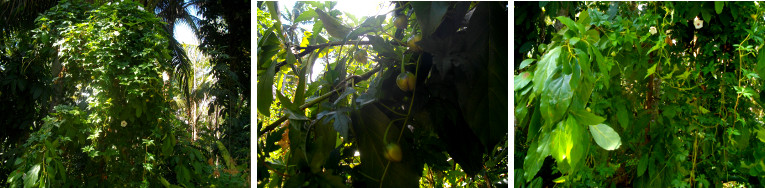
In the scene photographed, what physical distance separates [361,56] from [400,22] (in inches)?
3.7

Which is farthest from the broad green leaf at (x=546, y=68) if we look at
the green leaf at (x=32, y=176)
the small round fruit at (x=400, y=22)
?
the green leaf at (x=32, y=176)

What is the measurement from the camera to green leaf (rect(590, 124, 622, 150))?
2.25 ft

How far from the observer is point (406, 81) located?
76 cm

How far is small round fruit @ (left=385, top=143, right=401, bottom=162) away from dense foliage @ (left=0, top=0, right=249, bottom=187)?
81 centimetres

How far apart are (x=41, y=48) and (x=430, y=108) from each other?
4.71 ft

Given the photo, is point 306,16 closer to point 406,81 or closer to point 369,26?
point 369,26

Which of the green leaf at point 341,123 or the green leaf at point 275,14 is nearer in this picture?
the green leaf at point 341,123

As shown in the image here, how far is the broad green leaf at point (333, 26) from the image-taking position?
2.79ft

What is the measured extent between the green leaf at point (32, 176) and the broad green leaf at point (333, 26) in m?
1.15

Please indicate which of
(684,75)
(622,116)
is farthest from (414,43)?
(684,75)

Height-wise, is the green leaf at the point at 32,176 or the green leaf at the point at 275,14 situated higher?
the green leaf at the point at 275,14

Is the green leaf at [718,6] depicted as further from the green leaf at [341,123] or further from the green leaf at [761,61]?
the green leaf at [341,123]

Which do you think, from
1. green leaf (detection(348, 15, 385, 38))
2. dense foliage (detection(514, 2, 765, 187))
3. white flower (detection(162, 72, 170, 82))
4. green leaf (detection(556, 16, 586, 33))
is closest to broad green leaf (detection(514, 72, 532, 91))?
dense foliage (detection(514, 2, 765, 187))

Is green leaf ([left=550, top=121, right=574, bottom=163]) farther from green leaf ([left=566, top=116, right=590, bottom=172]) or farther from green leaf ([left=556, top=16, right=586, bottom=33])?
green leaf ([left=556, top=16, right=586, bottom=33])
